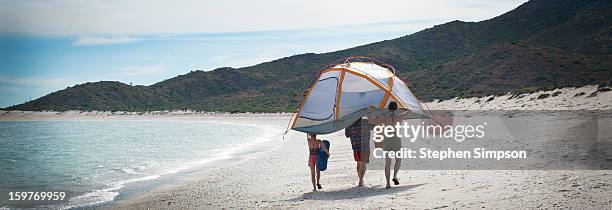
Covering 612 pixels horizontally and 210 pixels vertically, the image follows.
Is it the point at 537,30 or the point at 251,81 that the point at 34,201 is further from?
the point at 251,81

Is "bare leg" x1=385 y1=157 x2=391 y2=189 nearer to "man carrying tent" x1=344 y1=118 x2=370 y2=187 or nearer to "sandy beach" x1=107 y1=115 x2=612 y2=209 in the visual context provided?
"sandy beach" x1=107 y1=115 x2=612 y2=209

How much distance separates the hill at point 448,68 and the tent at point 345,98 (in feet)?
42.7

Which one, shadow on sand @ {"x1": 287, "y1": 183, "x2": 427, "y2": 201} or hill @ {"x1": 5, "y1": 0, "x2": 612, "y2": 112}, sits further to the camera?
hill @ {"x1": 5, "y1": 0, "x2": 612, "y2": 112}

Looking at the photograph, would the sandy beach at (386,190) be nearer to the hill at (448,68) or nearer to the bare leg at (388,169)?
the bare leg at (388,169)

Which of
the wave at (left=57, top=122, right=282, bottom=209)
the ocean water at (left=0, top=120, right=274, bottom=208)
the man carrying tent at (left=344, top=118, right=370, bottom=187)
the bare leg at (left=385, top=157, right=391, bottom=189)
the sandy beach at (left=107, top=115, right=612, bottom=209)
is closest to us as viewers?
the sandy beach at (left=107, top=115, right=612, bottom=209)

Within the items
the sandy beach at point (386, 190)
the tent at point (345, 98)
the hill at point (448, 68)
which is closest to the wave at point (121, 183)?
the sandy beach at point (386, 190)

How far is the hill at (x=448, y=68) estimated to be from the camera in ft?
155

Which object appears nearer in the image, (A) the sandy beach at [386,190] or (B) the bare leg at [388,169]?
(A) the sandy beach at [386,190]

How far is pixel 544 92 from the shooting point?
23797 mm

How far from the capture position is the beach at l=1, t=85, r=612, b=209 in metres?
7.38

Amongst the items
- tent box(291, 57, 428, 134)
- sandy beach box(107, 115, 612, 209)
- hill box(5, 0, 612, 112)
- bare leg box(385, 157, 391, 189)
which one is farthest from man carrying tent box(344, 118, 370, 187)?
hill box(5, 0, 612, 112)

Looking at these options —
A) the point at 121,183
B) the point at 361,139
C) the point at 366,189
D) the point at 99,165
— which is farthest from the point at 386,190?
the point at 99,165

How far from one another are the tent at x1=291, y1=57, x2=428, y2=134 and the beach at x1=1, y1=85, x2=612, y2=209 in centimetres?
121

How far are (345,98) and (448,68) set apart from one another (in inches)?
1883
